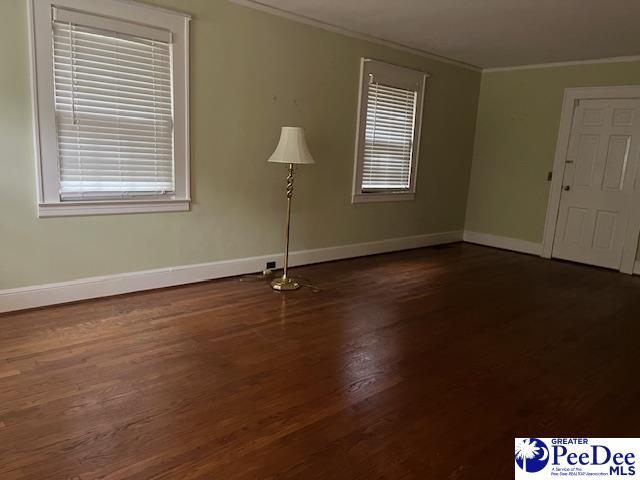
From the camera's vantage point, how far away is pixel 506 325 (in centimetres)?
360

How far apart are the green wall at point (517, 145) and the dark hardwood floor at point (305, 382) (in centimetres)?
233

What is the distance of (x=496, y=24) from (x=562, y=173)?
7.99 feet

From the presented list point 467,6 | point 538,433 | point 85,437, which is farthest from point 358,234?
point 85,437

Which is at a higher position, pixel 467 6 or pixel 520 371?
pixel 467 6

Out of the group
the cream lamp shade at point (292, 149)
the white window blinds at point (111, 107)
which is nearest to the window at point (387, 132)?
the cream lamp shade at point (292, 149)

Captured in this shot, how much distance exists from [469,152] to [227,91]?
4.01m

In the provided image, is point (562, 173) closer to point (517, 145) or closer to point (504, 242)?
point (517, 145)

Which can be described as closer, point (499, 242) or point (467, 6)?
point (467, 6)

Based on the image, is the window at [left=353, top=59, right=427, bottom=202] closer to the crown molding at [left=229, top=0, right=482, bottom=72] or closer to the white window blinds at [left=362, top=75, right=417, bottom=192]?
the white window blinds at [left=362, top=75, right=417, bottom=192]

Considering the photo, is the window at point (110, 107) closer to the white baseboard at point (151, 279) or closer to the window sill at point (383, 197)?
the white baseboard at point (151, 279)

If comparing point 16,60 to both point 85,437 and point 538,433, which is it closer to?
point 85,437

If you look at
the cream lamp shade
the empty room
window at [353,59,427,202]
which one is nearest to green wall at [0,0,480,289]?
the empty room

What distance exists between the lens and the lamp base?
4.21 m

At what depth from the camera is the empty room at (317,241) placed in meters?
2.13
